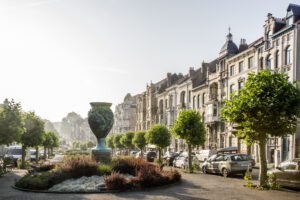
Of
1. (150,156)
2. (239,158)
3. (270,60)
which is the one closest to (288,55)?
(270,60)

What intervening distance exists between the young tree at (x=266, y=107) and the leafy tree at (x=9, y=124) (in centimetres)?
1509

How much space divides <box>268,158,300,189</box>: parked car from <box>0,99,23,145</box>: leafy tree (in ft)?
55.9

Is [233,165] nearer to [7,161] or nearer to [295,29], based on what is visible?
[7,161]

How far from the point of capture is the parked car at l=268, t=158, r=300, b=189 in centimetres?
1412

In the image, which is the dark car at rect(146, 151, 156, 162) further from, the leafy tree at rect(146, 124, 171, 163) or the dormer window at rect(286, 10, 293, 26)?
the dormer window at rect(286, 10, 293, 26)

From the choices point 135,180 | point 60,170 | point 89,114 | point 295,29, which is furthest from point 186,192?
point 295,29

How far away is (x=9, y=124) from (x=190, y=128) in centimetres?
1388

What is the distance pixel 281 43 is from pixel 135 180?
978 inches

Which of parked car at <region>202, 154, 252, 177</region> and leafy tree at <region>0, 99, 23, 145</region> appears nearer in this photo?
parked car at <region>202, 154, 252, 177</region>

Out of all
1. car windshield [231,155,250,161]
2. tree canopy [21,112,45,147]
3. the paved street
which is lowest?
the paved street

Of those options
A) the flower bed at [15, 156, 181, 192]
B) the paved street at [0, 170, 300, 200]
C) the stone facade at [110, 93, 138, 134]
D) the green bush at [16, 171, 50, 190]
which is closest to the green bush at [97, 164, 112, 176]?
the flower bed at [15, 156, 181, 192]

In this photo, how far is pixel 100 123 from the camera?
20719 millimetres

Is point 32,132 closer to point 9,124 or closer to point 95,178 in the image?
point 9,124

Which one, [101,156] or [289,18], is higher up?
[289,18]
